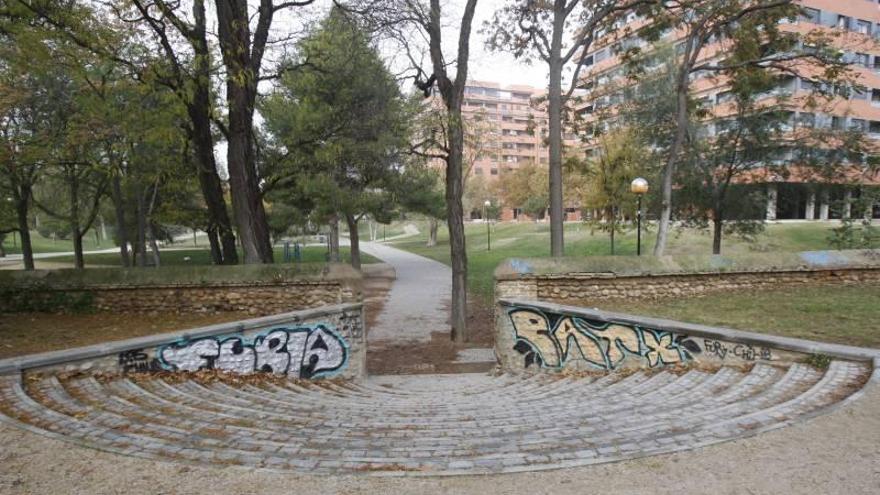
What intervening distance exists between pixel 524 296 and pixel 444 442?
646cm

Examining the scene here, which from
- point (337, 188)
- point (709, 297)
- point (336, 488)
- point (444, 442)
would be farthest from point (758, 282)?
point (337, 188)

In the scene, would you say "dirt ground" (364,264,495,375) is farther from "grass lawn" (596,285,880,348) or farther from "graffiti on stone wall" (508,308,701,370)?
"grass lawn" (596,285,880,348)

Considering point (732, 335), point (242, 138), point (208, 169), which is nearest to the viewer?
point (732, 335)

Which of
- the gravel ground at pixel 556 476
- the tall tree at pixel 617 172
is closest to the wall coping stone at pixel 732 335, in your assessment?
the gravel ground at pixel 556 476

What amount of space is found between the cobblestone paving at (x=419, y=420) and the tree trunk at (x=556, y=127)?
7.13 meters

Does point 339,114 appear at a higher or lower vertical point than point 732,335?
higher

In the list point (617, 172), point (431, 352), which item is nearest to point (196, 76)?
point (431, 352)

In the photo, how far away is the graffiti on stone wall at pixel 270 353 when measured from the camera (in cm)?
673

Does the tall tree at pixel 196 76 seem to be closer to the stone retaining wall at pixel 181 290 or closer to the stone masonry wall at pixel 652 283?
the stone retaining wall at pixel 181 290

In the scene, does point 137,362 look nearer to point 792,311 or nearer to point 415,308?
point 792,311

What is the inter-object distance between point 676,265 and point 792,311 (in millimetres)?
2262

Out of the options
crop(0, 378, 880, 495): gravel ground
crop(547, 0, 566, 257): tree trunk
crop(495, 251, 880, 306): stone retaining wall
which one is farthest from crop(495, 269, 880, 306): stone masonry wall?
crop(0, 378, 880, 495): gravel ground

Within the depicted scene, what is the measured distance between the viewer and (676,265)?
1030 centimetres

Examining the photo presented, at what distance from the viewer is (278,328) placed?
26.6 feet
